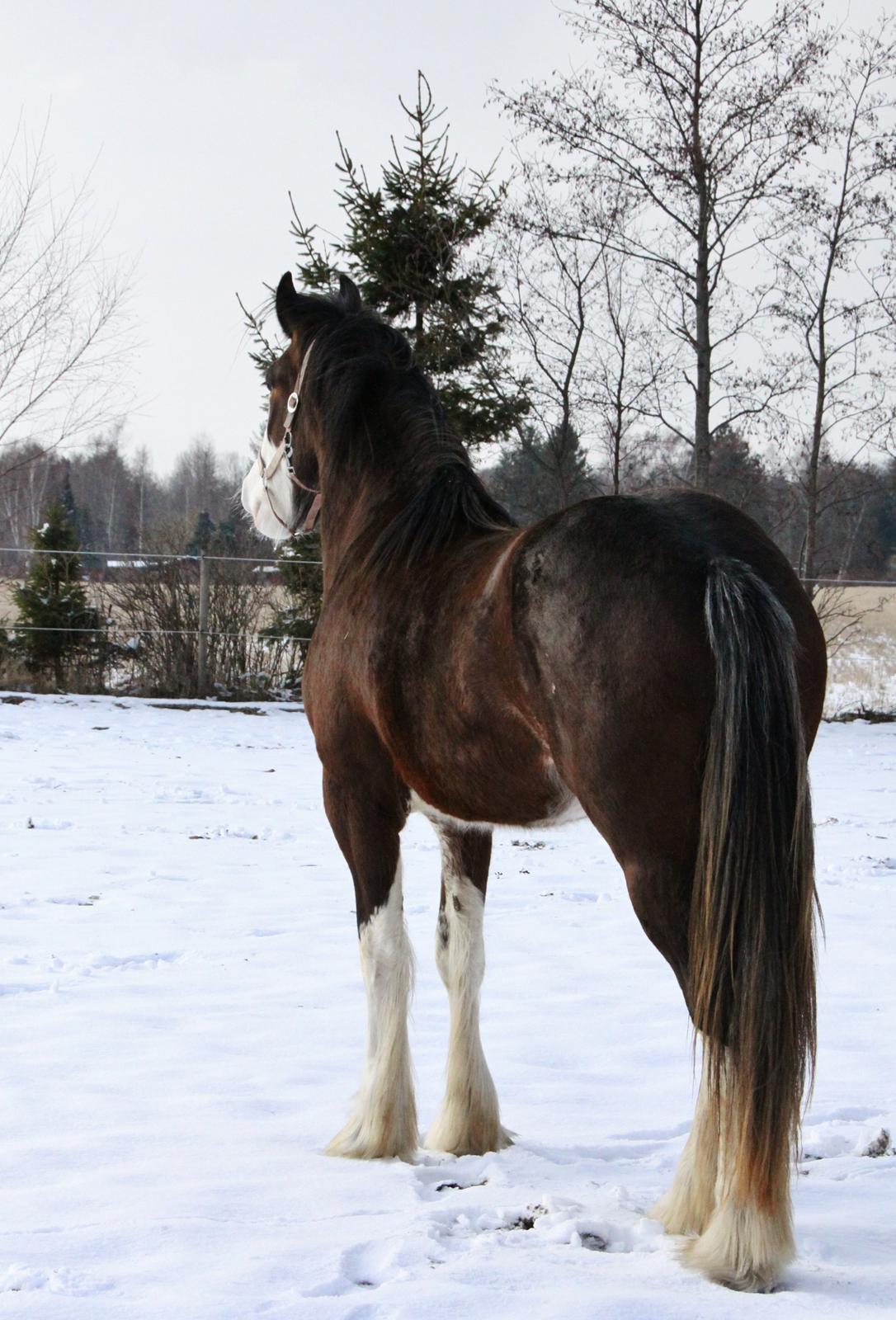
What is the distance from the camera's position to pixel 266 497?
11.9 ft

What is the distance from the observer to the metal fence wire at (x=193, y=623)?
12.9 m

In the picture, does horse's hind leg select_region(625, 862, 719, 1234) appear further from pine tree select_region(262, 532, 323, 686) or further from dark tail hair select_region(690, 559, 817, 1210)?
pine tree select_region(262, 532, 323, 686)

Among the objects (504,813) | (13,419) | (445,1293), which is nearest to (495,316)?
(13,419)

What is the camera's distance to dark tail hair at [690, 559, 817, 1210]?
1.87 m

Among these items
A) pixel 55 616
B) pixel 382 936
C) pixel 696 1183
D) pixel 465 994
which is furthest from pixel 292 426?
pixel 55 616

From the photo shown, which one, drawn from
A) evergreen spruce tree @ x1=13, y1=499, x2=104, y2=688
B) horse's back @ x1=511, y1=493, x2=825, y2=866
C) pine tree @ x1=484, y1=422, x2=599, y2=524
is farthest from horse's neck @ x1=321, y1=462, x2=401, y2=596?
evergreen spruce tree @ x1=13, y1=499, x2=104, y2=688

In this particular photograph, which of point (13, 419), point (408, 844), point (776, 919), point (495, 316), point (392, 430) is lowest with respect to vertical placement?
point (408, 844)

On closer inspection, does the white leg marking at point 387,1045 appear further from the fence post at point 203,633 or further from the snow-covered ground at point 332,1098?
the fence post at point 203,633

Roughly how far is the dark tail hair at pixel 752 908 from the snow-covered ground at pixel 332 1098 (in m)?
0.28

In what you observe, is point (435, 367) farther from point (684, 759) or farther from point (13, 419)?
point (684, 759)

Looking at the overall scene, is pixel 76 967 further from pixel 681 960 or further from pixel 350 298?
pixel 681 960

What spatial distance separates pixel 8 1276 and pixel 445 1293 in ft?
2.36

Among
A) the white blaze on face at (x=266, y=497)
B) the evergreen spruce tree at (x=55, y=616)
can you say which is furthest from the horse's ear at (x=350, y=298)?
the evergreen spruce tree at (x=55, y=616)

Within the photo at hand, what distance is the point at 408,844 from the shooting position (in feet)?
21.5
